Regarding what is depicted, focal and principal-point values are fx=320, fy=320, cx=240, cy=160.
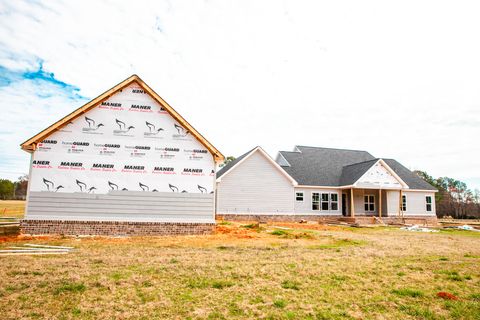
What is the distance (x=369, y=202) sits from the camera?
32844mm

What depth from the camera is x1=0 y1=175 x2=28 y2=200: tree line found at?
275 ft

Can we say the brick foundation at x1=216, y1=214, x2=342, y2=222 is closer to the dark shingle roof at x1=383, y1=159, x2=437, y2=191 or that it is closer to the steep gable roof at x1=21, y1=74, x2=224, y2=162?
the steep gable roof at x1=21, y1=74, x2=224, y2=162

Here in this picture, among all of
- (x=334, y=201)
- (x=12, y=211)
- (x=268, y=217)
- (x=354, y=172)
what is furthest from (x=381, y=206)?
(x=12, y=211)

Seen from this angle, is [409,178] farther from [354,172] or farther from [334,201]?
[334,201]

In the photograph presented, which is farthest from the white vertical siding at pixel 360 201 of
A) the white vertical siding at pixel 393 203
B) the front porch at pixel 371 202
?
the white vertical siding at pixel 393 203

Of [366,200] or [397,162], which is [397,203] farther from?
[397,162]

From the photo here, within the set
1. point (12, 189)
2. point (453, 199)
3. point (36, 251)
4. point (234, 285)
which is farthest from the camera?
point (12, 189)

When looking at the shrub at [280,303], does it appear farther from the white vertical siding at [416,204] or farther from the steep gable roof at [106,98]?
the white vertical siding at [416,204]

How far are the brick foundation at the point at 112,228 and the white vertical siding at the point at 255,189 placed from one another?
1071 centimetres

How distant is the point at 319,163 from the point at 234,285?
2905cm

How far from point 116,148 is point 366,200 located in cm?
2622

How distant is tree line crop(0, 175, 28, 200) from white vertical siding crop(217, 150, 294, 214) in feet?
272

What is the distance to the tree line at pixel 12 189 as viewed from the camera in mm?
83750

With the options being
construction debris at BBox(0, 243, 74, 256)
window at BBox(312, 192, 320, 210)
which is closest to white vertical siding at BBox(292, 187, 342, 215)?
window at BBox(312, 192, 320, 210)
